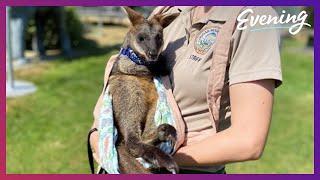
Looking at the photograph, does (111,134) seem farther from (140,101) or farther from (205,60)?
(205,60)

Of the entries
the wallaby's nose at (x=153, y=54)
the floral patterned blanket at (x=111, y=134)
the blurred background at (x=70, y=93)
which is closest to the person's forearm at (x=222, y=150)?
the floral patterned blanket at (x=111, y=134)

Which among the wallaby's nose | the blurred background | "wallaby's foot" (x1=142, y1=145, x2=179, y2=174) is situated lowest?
A: the blurred background

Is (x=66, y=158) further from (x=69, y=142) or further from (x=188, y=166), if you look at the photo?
(x=188, y=166)

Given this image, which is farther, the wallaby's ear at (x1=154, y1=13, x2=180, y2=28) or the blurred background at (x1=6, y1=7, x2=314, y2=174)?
the blurred background at (x1=6, y1=7, x2=314, y2=174)

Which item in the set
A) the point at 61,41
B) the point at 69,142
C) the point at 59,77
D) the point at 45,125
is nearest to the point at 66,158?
the point at 69,142

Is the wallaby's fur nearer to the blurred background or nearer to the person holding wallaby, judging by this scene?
the person holding wallaby

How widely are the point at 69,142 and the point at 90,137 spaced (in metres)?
4.58

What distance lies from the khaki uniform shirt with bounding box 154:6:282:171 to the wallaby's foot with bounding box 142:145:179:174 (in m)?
0.12

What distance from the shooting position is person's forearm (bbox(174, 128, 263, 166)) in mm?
2064

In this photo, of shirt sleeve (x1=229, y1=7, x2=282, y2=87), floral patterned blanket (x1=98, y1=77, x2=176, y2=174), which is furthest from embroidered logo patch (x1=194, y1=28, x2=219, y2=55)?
floral patterned blanket (x1=98, y1=77, x2=176, y2=174)

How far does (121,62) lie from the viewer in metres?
2.46

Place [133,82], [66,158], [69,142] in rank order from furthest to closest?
[69,142] < [66,158] < [133,82]

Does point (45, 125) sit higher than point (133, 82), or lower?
lower

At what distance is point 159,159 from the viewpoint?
215 cm
